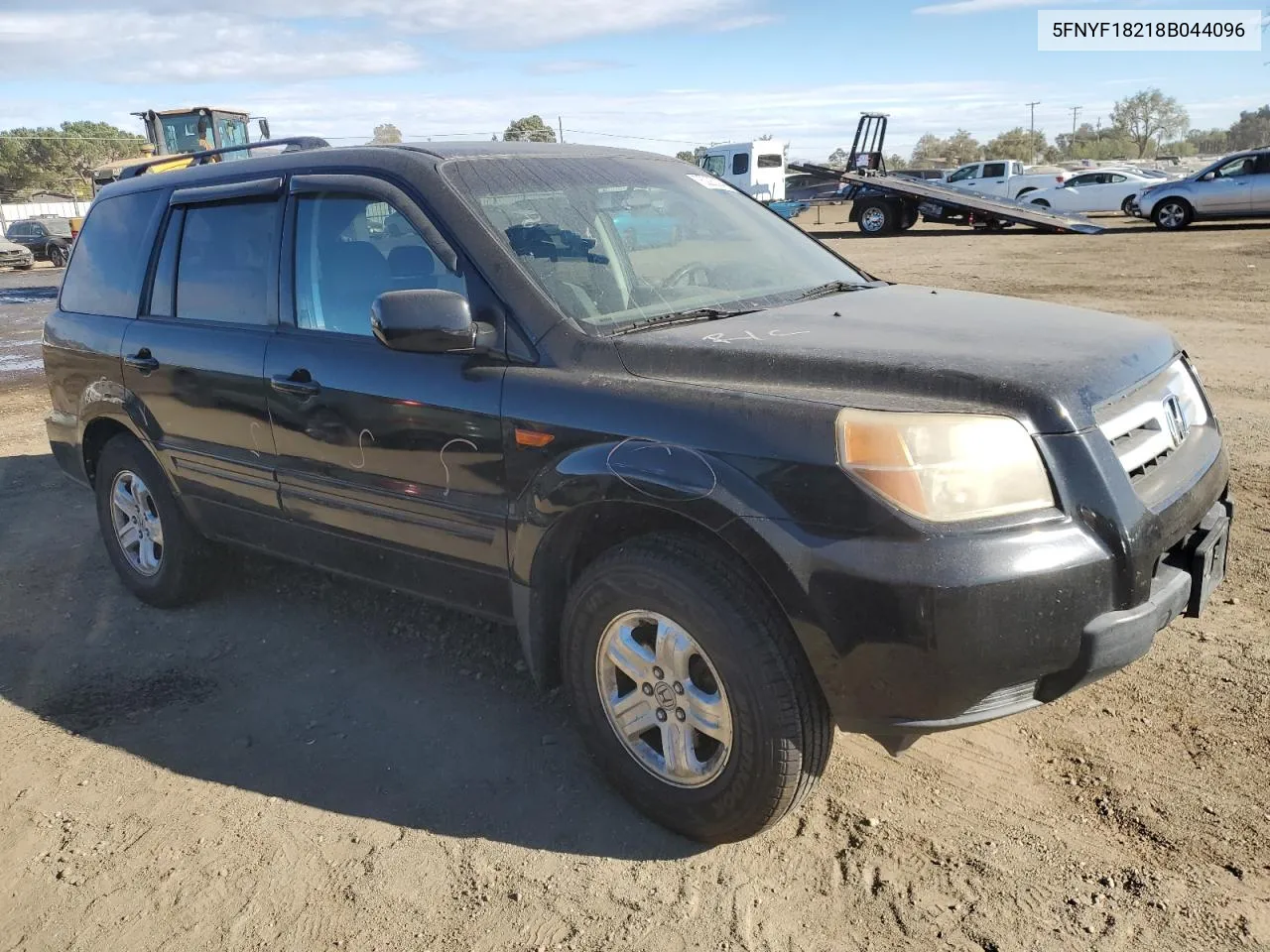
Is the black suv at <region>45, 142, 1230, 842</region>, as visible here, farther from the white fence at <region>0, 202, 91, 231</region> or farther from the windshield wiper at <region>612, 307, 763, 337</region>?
the white fence at <region>0, 202, 91, 231</region>

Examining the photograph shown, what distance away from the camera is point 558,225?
3.35 meters

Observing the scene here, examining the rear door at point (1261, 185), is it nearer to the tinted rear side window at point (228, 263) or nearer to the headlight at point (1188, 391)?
the headlight at point (1188, 391)

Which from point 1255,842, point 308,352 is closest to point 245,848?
point 308,352

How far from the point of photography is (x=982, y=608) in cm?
231

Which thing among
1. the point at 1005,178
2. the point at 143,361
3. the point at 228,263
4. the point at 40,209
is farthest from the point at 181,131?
the point at 40,209

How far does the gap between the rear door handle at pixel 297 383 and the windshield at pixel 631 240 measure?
33.7 inches

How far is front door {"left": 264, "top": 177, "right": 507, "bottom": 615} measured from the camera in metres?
3.20

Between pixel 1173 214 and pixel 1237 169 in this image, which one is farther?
pixel 1173 214

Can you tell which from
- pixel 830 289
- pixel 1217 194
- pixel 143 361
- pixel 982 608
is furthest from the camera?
pixel 1217 194

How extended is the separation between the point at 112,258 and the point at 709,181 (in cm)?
278

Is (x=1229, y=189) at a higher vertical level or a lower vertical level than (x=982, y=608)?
lower

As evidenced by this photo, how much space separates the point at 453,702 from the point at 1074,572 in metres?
2.25

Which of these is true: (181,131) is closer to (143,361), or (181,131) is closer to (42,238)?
(42,238)

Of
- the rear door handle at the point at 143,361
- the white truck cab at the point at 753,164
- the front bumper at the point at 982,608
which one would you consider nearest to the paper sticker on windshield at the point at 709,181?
the front bumper at the point at 982,608
